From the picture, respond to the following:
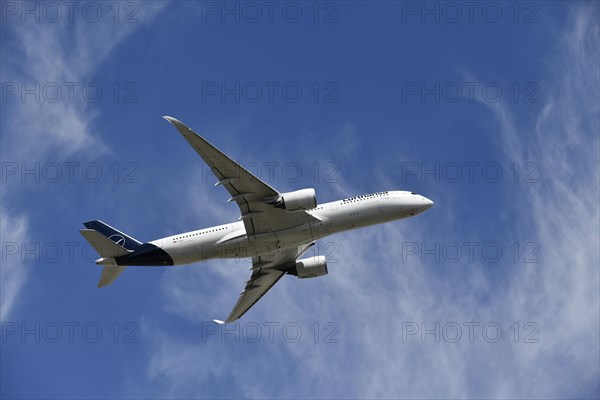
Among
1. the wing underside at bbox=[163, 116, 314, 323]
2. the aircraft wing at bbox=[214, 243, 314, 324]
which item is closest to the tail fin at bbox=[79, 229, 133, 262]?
A: the wing underside at bbox=[163, 116, 314, 323]

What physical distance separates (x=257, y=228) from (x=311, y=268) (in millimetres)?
11707

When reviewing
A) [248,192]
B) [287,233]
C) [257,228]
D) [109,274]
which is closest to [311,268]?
[287,233]

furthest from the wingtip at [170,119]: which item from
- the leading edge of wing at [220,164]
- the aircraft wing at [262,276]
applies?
the aircraft wing at [262,276]

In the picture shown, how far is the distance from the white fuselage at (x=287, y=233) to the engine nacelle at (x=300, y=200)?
2.25m

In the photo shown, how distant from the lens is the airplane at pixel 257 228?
2886 inches

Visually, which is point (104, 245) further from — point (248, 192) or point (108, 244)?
point (248, 192)

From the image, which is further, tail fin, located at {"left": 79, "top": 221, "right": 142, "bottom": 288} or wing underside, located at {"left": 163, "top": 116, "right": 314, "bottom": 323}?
tail fin, located at {"left": 79, "top": 221, "right": 142, "bottom": 288}

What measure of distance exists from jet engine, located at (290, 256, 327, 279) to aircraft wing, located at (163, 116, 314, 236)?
1054 centimetres

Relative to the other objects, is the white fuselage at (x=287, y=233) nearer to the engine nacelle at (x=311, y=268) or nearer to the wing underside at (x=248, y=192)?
the wing underside at (x=248, y=192)

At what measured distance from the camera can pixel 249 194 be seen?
240 feet

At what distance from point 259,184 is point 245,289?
55.2 ft

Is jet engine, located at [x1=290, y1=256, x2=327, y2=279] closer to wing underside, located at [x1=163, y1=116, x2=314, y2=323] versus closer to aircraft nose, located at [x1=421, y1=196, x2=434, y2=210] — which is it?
wing underside, located at [x1=163, y1=116, x2=314, y2=323]

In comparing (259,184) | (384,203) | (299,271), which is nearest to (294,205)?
(259,184)

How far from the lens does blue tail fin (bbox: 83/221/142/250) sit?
76.8 meters
